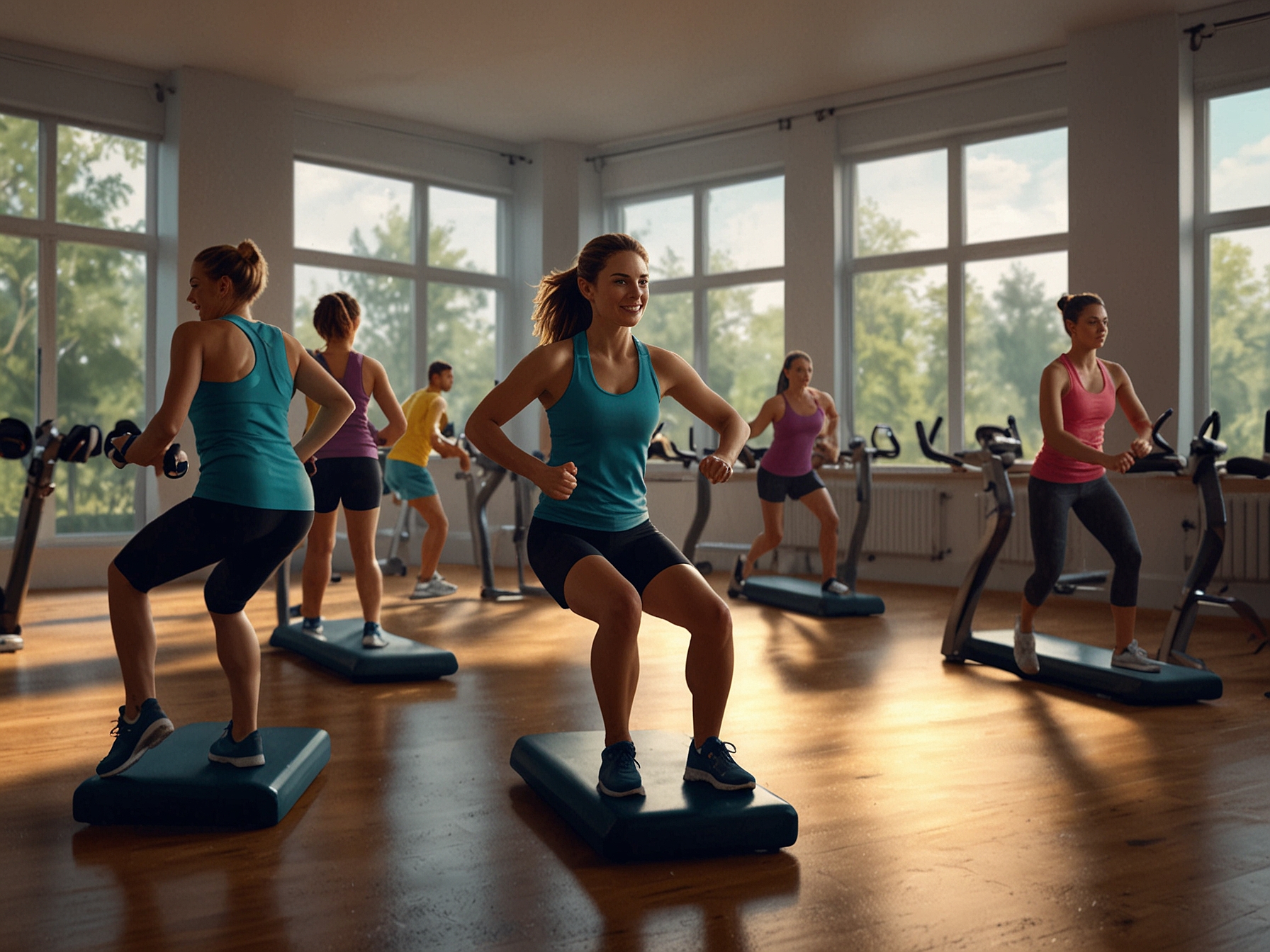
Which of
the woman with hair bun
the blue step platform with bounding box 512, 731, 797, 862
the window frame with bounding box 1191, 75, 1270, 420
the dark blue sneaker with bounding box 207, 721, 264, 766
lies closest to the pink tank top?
the blue step platform with bounding box 512, 731, 797, 862

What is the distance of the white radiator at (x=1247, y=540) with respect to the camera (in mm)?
Answer: 6254

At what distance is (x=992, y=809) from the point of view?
2.77 metres

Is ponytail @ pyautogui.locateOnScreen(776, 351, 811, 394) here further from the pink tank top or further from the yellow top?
the pink tank top

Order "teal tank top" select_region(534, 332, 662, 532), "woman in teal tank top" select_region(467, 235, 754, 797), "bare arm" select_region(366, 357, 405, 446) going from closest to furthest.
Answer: "woman in teal tank top" select_region(467, 235, 754, 797)
"teal tank top" select_region(534, 332, 662, 532)
"bare arm" select_region(366, 357, 405, 446)

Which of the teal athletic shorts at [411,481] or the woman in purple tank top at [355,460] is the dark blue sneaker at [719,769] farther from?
the teal athletic shorts at [411,481]

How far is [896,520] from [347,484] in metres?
4.66

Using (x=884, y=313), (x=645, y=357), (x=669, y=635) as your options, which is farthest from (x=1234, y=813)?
(x=884, y=313)

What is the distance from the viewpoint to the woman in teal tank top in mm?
2457

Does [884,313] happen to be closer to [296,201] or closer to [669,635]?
[669,635]

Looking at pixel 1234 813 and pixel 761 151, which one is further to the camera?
pixel 761 151

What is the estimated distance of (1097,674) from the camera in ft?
13.6

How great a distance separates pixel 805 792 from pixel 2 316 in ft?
22.4

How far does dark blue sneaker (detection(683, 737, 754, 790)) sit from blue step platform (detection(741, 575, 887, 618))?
3.76m

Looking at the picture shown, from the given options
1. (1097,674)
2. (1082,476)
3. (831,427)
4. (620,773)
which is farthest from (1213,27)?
(620,773)
